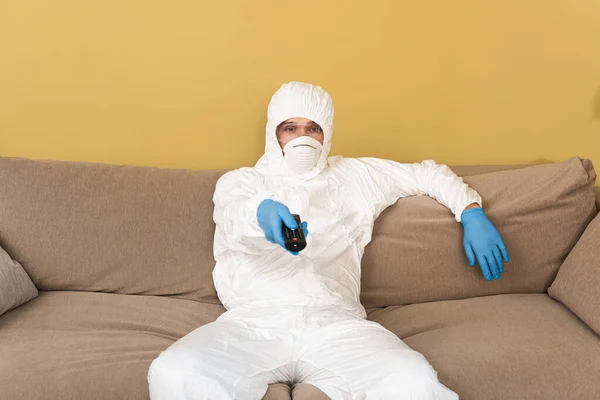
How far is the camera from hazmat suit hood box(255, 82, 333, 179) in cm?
229

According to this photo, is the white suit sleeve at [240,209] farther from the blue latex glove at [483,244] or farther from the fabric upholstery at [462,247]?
the blue latex glove at [483,244]

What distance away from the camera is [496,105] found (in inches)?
114

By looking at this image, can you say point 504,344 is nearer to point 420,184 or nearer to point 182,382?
point 420,184

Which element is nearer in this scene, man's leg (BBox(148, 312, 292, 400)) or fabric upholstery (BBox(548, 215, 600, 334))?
man's leg (BBox(148, 312, 292, 400))

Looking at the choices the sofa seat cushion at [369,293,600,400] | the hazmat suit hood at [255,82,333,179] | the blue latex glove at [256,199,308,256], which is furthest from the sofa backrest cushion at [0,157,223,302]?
the sofa seat cushion at [369,293,600,400]

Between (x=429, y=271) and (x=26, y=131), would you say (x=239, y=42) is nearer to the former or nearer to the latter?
(x=26, y=131)

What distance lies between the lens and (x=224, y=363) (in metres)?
1.76

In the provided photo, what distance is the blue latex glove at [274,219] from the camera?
1.80 m

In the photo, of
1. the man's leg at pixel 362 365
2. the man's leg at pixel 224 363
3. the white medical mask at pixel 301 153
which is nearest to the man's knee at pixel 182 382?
the man's leg at pixel 224 363

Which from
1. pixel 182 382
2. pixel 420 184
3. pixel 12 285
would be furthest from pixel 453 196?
pixel 12 285

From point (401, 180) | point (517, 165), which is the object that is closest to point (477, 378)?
point (401, 180)

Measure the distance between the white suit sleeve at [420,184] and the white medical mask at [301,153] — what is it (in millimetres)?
255

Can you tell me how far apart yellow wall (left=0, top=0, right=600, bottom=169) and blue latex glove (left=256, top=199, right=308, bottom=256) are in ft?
3.08

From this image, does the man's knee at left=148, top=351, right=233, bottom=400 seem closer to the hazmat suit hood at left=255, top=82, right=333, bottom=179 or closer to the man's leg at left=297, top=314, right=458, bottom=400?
the man's leg at left=297, top=314, right=458, bottom=400
